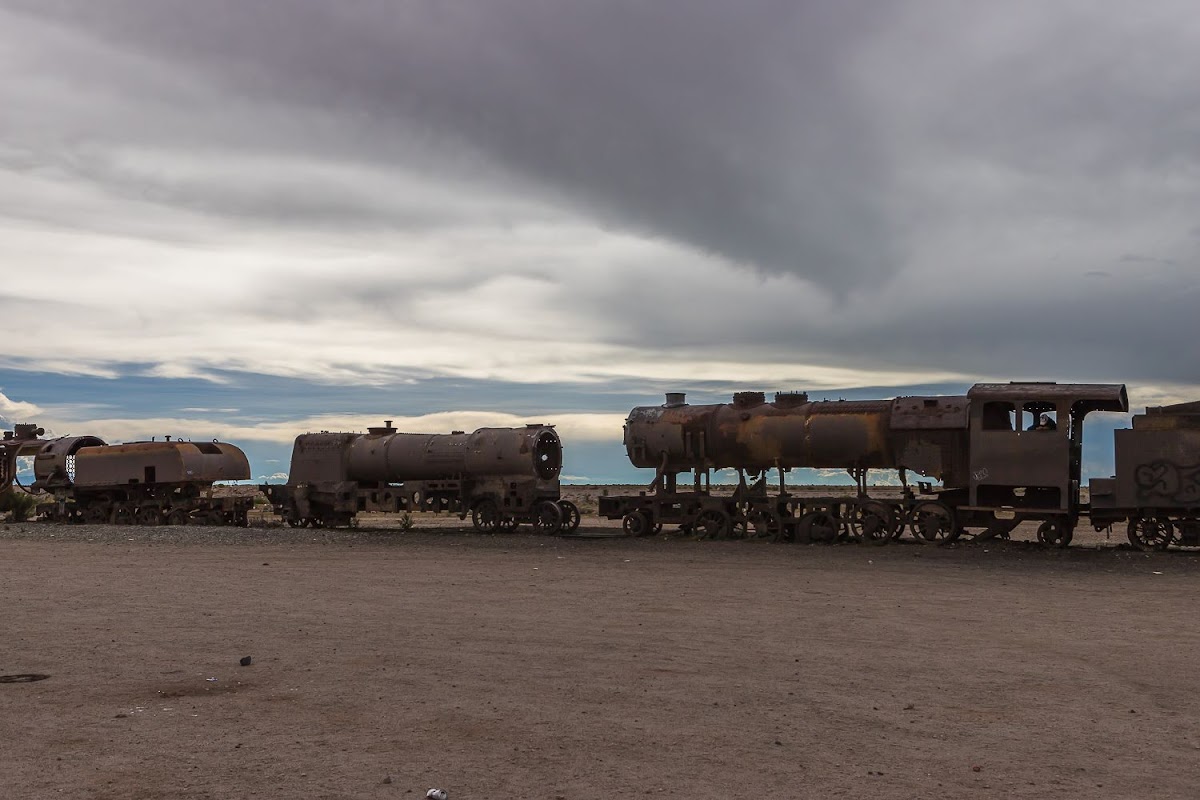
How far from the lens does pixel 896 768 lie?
7.26 meters

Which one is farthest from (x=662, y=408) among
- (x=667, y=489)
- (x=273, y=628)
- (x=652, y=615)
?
(x=273, y=628)

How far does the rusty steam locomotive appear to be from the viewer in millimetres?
22484

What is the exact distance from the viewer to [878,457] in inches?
993

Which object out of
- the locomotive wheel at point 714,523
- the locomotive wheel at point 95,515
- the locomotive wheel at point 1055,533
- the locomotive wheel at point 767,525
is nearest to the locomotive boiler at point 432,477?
the locomotive wheel at point 714,523

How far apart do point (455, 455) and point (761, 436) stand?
9.19 meters

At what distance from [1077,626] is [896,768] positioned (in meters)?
7.22

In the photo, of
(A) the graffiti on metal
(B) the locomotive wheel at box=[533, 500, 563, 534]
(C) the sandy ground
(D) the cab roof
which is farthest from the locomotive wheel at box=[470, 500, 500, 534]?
(A) the graffiti on metal

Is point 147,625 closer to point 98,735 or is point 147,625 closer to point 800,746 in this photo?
point 98,735

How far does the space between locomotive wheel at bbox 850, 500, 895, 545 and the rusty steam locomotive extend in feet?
0.11

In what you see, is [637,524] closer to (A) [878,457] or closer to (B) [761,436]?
(B) [761,436]

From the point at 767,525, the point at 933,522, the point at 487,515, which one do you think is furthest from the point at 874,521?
the point at 487,515

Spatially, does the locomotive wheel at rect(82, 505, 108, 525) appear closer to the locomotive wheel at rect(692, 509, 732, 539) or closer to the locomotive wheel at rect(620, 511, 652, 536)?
the locomotive wheel at rect(620, 511, 652, 536)

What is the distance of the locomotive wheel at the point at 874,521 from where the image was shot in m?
24.8

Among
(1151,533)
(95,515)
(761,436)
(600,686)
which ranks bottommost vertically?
(600,686)
